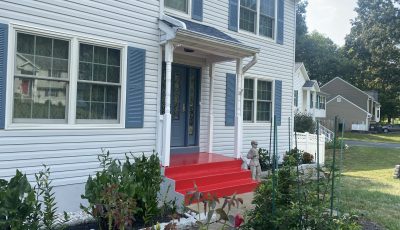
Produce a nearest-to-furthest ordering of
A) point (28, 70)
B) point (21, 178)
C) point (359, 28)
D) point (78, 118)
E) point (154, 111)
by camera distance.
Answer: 1. point (21, 178)
2. point (28, 70)
3. point (78, 118)
4. point (154, 111)
5. point (359, 28)

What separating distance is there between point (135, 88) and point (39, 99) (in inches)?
74.9

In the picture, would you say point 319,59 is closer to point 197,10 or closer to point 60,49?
point 197,10

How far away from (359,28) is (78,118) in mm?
49799

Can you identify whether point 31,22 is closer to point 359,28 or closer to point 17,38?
point 17,38

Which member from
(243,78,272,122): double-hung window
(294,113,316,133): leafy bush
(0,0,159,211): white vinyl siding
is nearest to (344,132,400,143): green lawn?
(294,113,316,133): leafy bush

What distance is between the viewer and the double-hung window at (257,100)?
10500mm

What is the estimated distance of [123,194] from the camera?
165 inches

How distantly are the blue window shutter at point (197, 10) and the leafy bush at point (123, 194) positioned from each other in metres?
4.35

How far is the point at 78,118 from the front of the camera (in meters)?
6.43

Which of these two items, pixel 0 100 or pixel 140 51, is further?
pixel 140 51

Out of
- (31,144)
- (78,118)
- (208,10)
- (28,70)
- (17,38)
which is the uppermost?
(208,10)

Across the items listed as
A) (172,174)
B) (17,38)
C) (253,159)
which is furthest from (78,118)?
(253,159)

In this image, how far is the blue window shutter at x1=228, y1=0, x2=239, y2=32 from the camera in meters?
9.77

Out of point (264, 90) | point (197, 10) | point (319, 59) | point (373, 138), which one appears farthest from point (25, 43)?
point (319, 59)
